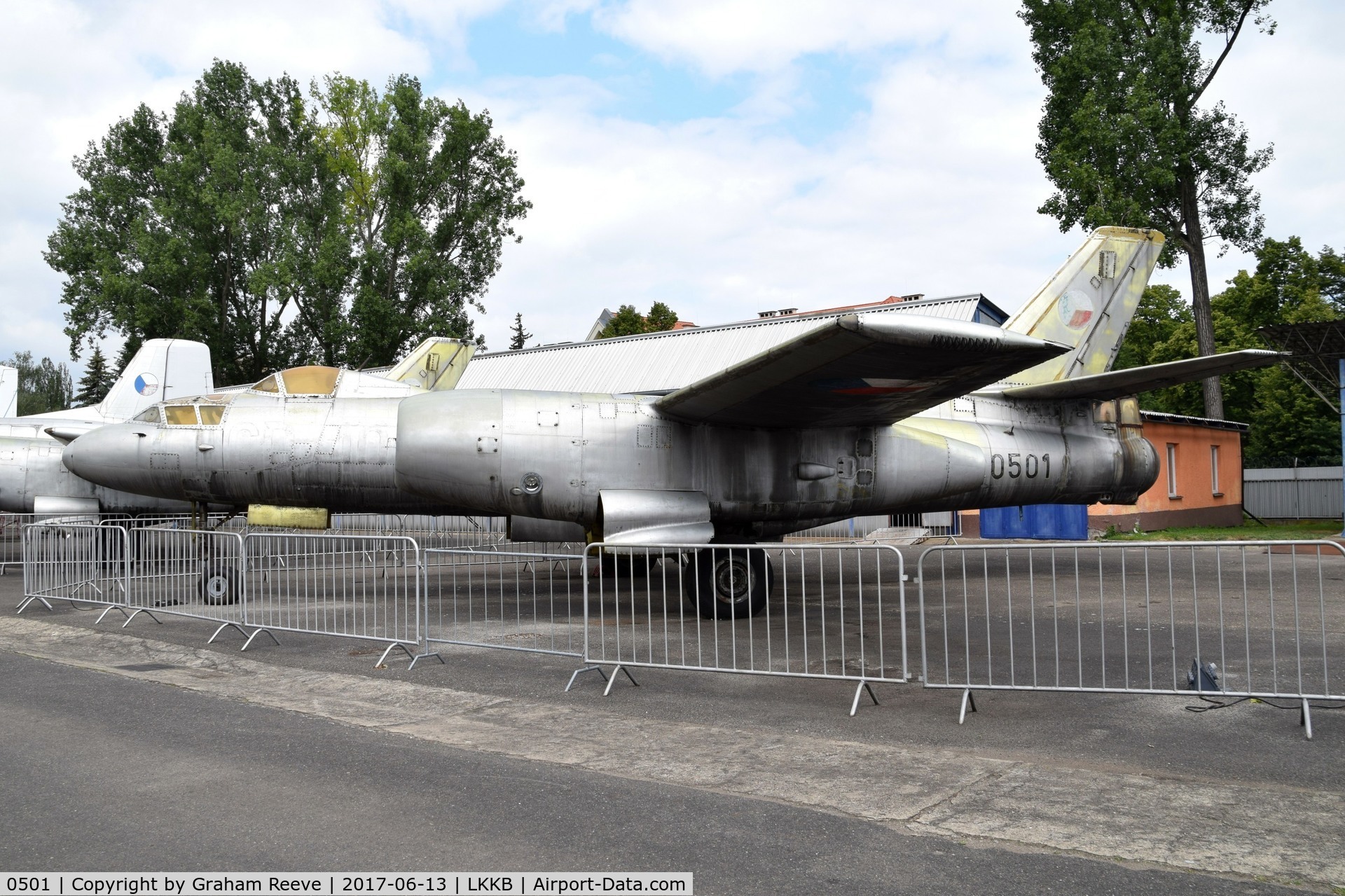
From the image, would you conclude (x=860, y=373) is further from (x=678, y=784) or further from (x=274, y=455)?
(x=274, y=455)

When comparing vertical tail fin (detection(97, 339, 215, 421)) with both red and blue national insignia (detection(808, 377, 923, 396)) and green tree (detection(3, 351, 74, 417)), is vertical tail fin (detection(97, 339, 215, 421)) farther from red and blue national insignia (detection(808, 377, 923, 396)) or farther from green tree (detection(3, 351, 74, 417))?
green tree (detection(3, 351, 74, 417))

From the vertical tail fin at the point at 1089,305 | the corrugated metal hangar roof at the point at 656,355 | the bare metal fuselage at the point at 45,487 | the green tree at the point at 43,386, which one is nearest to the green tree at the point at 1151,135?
the corrugated metal hangar roof at the point at 656,355

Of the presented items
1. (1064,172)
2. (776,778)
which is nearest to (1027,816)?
(776,778)

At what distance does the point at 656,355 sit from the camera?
94.1ft

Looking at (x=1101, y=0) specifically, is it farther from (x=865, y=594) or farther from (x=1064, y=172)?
(x=865, y=594)

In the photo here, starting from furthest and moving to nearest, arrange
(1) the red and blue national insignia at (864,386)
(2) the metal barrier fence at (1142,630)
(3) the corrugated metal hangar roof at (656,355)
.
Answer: (3) the corrugated metal hangar roof at (656,355)
(1) the red and blue national insignia at (864,386)
(2) the metal barrier fence at (1142,630)

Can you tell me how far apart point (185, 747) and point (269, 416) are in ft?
22.8

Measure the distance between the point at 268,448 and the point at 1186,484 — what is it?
24660 millimetres

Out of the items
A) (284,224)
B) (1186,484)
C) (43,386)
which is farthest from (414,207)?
(43,386)

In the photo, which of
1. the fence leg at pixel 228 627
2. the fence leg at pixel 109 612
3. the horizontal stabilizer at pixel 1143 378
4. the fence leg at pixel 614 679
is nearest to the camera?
the fence leg at pixel 614 679

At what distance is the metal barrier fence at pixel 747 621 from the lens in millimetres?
6691

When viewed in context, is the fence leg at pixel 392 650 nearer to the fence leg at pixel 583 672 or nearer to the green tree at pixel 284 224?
the fence leg at pixel 583 672

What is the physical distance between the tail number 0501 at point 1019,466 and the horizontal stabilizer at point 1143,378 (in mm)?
944

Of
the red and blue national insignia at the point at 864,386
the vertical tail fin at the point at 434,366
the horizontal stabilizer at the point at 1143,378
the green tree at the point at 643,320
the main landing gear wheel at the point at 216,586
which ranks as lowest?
the main landing gear wheel at the point at 216,586
